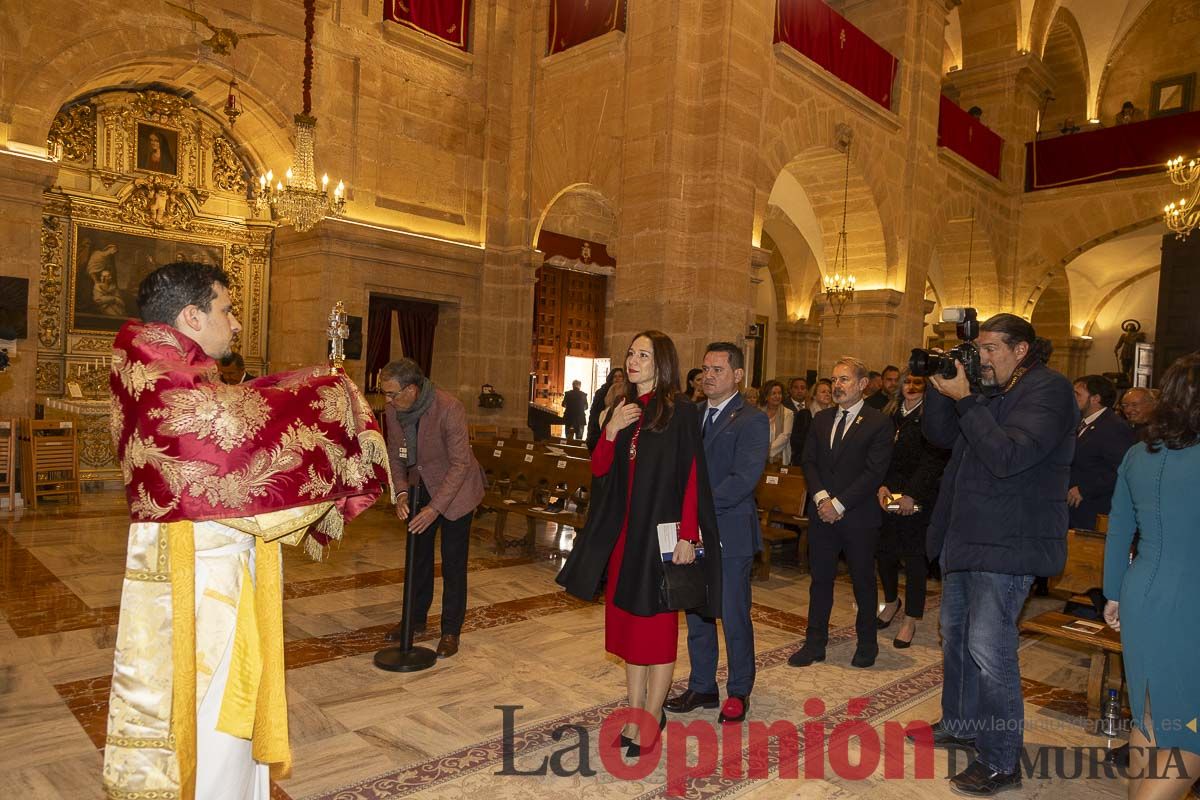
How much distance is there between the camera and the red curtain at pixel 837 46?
10125mm

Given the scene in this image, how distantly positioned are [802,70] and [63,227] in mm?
10274

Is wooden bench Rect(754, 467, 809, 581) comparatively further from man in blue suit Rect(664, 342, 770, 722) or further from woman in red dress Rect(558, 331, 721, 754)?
woman in red dress Rect(558, 331, 721, 754)

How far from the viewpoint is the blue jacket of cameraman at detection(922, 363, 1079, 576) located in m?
2.73

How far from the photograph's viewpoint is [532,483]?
7578 mm

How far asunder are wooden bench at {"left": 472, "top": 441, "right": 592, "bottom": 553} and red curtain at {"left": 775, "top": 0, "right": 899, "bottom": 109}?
6.56 meters

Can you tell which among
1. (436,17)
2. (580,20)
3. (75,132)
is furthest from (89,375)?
(580,20)

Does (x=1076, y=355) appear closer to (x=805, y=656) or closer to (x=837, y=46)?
(x=837, y=46)

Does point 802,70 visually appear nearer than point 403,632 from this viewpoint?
No

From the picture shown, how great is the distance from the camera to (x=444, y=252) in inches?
461

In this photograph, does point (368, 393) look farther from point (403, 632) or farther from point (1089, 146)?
point (1089, 146)

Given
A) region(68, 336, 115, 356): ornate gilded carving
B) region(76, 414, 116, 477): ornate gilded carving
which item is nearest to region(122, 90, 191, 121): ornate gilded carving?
region(68, 336, 115, 356): ornate gilded carving

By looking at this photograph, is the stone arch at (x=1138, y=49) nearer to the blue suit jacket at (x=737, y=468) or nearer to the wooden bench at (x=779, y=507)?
the wooden bench at (x=779, y=507)

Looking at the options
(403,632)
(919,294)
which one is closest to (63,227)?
(403,632)

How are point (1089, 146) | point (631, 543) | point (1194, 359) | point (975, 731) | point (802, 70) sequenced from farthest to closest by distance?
point (1089, 146) < point (802, 70) < point (975, 731) < point (631, 543) < point (1194, 359)
